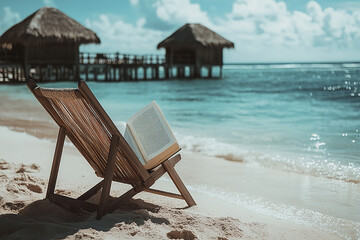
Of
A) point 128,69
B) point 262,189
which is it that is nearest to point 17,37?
point 128,69

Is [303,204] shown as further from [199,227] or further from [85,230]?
[85,230]

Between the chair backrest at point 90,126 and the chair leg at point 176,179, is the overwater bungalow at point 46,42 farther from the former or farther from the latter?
the chair leg at point 176,179

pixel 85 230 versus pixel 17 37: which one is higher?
pixel 17 37

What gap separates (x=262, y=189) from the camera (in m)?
3.90

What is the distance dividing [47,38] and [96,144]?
1999cm

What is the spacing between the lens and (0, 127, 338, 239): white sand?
2312 mm

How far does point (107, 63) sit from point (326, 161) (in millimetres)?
21321

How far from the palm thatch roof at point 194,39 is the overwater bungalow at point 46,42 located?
18.4 ft

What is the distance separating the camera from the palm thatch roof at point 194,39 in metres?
27.0

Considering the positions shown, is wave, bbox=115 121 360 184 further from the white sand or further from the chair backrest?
the chair backrest

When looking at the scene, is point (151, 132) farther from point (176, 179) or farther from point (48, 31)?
point (48, 31)

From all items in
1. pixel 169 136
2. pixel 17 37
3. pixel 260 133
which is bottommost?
pixel 260 133

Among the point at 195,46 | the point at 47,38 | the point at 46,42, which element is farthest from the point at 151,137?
the point at 195,46

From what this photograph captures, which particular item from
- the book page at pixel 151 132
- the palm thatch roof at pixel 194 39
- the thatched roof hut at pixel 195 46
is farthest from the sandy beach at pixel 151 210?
the thatched roof hut at pixel 195 46
